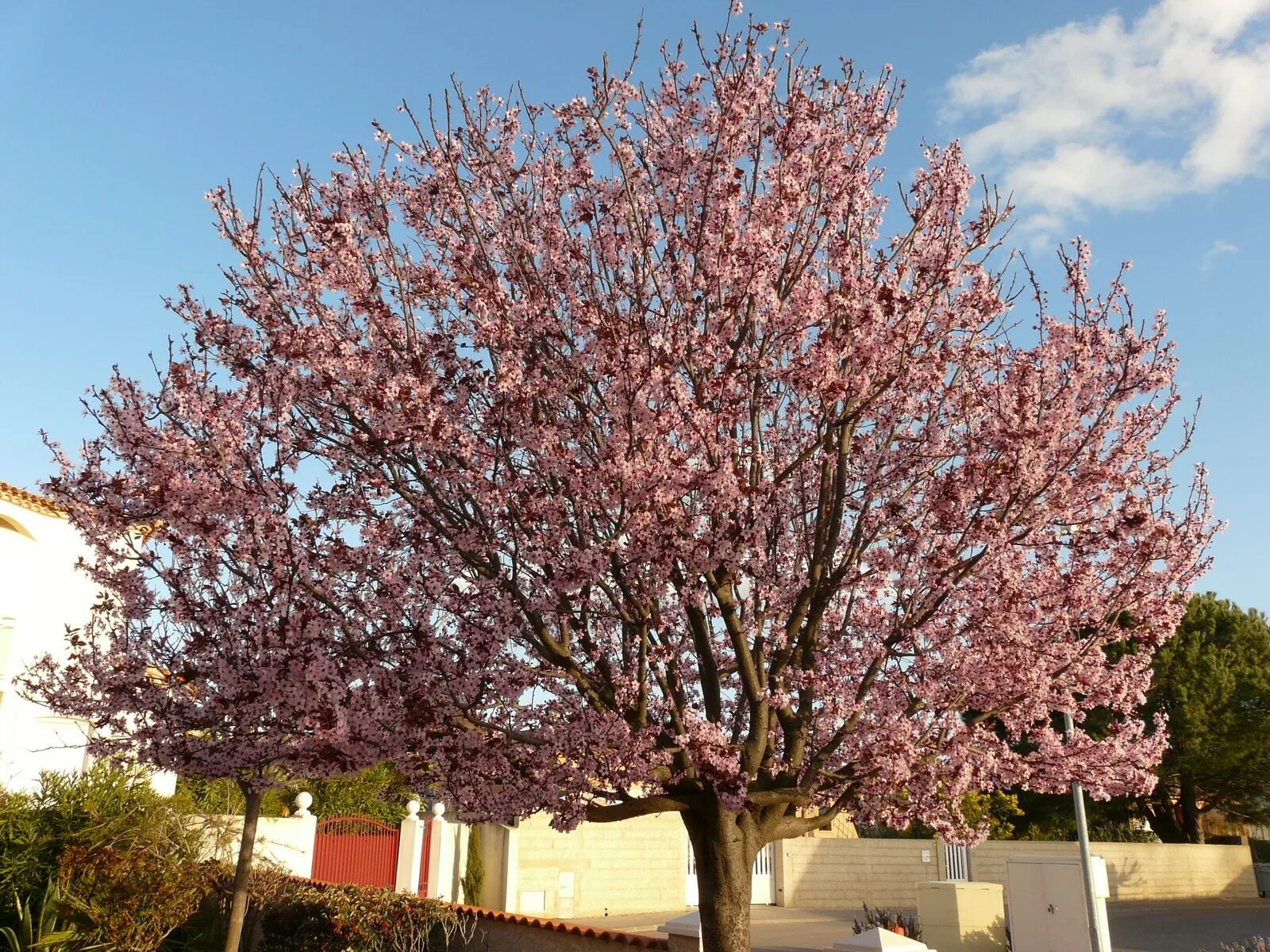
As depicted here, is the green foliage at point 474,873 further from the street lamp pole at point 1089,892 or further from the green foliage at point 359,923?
the street lamp pole at point 1089,892

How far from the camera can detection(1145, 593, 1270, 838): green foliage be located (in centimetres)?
3128

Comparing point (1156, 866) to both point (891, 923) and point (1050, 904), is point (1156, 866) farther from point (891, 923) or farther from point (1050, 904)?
point (1050, 904)

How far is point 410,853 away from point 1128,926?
15.9 m

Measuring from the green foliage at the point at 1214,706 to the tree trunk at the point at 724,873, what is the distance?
27.5 meters

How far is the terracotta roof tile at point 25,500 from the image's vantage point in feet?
80.0

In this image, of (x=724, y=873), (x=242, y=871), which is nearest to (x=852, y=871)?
(x=242, y=871)

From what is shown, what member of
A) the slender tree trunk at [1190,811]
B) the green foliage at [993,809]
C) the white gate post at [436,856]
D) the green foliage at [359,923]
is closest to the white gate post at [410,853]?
the white gate post at [436,856]

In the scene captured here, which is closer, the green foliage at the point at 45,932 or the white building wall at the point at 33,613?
the green foliage at the point at 45,932

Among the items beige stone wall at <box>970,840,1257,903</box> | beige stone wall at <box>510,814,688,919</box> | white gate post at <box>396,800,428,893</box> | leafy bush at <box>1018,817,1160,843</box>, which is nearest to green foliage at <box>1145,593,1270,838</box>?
leafy bush at <box>1018,817,1160,843</box>

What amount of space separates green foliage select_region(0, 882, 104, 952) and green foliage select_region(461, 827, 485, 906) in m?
8.36

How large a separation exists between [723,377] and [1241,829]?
5013cm

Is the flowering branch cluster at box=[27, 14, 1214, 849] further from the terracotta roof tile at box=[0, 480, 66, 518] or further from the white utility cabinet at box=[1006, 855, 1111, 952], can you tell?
the terracotta roof tile at box=[0, 480, 66, 518]

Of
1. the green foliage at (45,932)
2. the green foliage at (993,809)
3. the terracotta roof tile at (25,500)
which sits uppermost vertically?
the terracotta roof tile at (25,500)

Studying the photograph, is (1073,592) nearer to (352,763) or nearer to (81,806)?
(352,763)
